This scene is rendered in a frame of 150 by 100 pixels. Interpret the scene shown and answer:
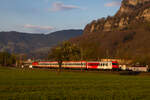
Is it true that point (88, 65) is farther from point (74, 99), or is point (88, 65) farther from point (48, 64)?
point (74, 99)

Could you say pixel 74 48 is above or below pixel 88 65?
above

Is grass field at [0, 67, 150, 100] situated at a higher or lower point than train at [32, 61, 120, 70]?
lower

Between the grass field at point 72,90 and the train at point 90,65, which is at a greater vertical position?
the train at point 90,65

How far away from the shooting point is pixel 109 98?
63.3ft

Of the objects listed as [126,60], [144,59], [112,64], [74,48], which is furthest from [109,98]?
[126,60]

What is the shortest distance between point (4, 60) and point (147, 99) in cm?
16275

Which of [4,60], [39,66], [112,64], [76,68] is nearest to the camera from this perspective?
[112,64]

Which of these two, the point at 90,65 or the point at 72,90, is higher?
the point at 90,65

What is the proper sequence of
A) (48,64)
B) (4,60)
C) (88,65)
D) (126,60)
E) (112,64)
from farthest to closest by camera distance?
1. (4,60)
2. (126,60)
3. (48,64)
4. (88,65)
5. (112,64)

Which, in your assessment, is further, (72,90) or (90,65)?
(90,65)

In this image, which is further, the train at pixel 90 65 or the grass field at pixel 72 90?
the train at pixel 90 65

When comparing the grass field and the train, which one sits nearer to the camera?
the grass field

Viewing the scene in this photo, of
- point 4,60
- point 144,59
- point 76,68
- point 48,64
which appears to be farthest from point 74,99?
point 4,60

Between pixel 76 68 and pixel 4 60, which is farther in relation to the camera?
pixel 4 60
